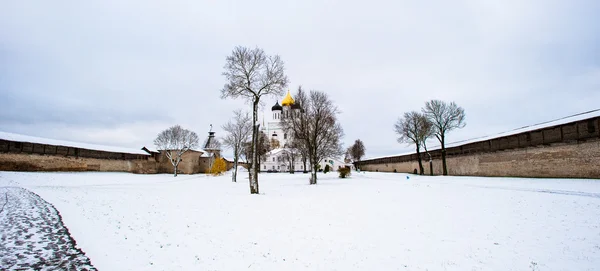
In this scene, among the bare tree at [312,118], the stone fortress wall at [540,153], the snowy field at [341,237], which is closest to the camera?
the snowy field at [341,237]

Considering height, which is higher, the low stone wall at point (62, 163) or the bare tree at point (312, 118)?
the bare tree at point (312, 118)

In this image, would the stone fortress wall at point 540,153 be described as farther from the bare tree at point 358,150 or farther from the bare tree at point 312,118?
the bare tree at point 358,150

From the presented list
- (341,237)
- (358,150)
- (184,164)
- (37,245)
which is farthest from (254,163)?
(358,150)

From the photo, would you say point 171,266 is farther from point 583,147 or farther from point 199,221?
point 583,147

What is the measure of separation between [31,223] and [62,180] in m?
31.6

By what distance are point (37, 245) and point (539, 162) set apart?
3299 centimetres

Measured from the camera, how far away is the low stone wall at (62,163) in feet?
116

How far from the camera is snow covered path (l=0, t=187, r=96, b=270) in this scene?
499cm

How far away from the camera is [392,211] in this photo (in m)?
11.0

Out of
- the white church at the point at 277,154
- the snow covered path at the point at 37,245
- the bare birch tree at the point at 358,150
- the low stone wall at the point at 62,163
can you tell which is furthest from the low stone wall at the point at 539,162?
the low stone wall at the point at 62,163

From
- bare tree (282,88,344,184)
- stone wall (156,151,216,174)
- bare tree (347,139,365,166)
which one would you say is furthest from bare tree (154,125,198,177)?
bare tree (347,139,365,166)

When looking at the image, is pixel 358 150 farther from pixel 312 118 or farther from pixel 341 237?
pixel 341 237

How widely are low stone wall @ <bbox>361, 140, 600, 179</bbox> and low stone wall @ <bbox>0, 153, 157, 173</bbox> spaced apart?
55.8 meters

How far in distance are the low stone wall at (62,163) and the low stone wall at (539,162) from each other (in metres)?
Answer: 55.8
